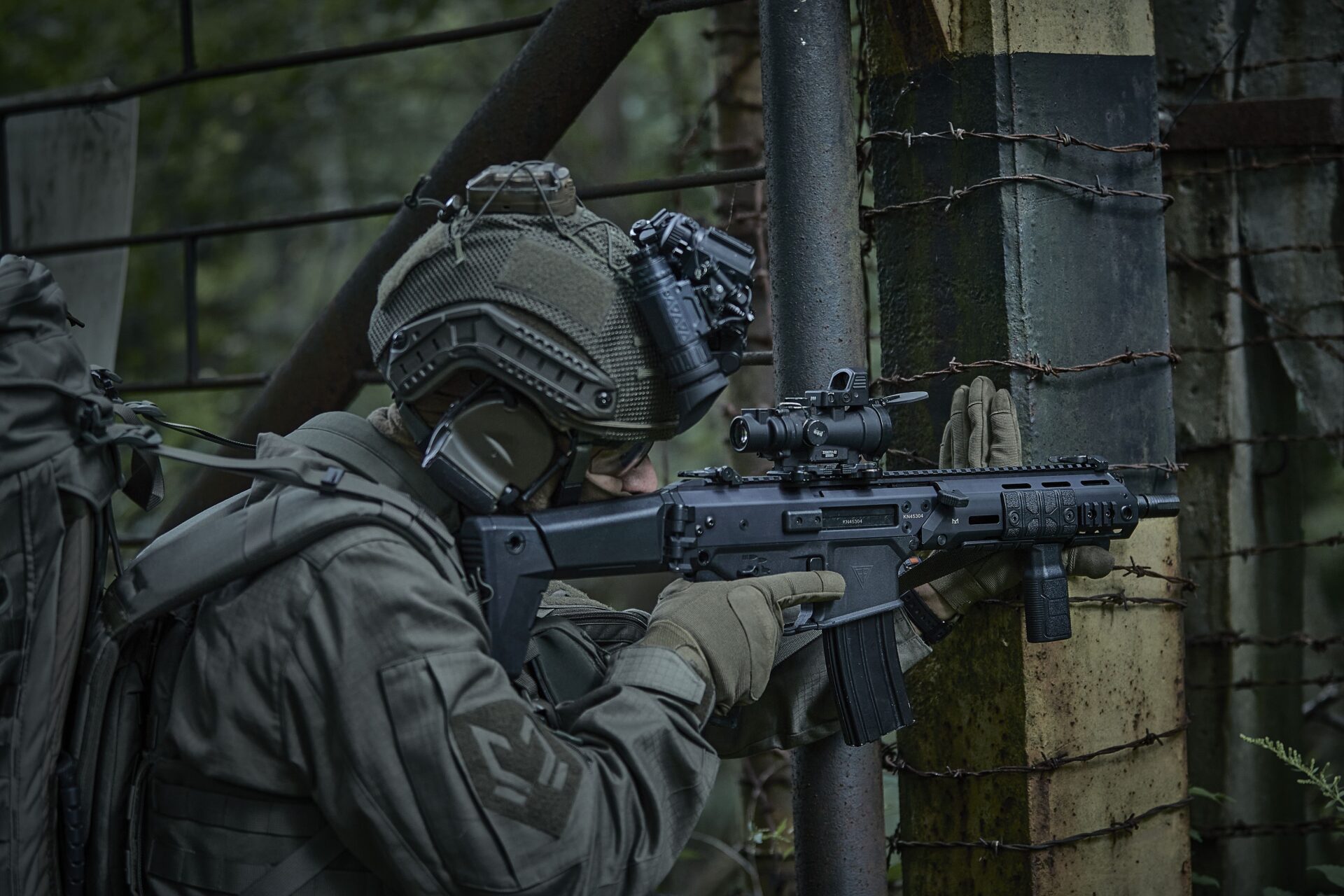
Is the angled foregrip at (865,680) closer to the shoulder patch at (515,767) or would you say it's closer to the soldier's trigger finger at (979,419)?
the soldier's trigger finger at (979,419)

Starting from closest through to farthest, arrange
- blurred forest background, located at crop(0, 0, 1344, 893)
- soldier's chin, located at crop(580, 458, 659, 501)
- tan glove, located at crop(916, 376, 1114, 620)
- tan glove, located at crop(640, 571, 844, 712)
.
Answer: tan glove, located at crop(640, 571, 844, 712) → soldier's chin, located at crop(580, 458, 659, 501) → tan glove, located at crop(916, 376, 1114, 620) → blurred forest background, located at crop(0, 0, 1344, 893)

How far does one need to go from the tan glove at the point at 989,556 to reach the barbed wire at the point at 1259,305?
3.92 ft

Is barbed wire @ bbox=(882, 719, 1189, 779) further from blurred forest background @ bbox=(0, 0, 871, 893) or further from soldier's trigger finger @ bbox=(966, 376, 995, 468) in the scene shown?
blurred forest background @ bbox=(0, 0, 871, 893)

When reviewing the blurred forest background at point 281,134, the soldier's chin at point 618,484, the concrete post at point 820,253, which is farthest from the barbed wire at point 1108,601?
the blurred forest background at point 281,134

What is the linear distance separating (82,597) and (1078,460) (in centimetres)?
193

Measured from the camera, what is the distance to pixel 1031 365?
Answer: 271 cm

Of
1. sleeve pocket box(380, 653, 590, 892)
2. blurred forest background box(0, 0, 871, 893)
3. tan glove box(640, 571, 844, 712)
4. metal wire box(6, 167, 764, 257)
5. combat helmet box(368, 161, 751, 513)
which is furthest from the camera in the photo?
blurred forest background box(0, 0, 871, 893)

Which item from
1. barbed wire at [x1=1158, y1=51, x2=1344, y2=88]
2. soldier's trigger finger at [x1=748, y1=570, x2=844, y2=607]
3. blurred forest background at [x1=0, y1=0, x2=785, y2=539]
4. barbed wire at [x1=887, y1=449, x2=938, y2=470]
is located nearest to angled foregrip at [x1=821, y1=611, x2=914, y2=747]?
soldier's trigger finger at [x1=748, y1=570, x2=844, y2=607]

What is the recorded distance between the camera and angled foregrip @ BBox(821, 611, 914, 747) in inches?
101

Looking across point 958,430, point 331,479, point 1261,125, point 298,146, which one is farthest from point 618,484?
point 298,146

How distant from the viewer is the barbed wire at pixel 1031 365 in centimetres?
271

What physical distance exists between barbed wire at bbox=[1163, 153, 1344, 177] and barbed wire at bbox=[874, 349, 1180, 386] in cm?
83

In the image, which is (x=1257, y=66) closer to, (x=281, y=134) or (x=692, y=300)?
(x=692, y=300)

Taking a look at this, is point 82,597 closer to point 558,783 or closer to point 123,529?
point 558,783
